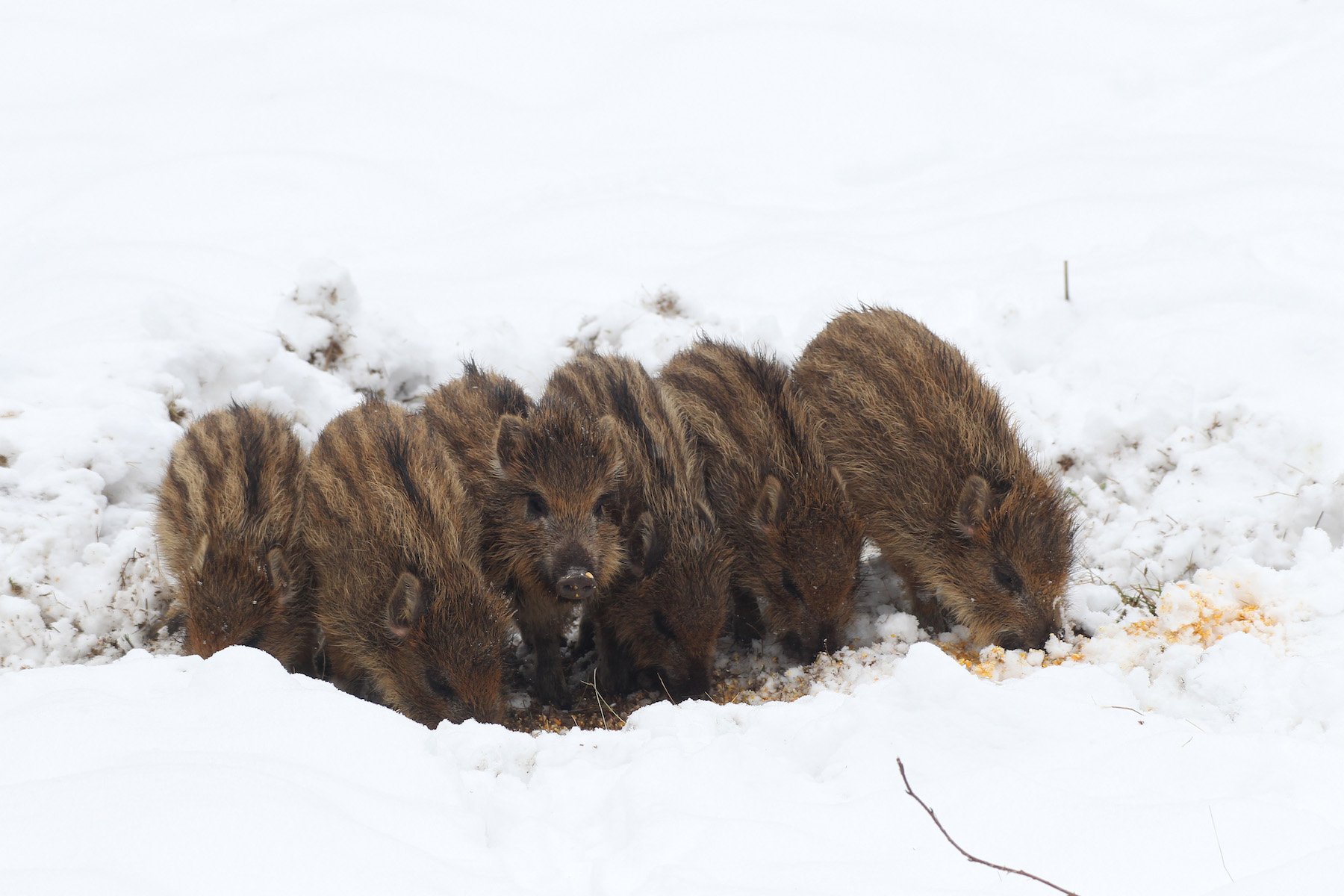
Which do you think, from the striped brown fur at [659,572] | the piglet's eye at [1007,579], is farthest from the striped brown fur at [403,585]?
the piglet's eye at [1007,579]

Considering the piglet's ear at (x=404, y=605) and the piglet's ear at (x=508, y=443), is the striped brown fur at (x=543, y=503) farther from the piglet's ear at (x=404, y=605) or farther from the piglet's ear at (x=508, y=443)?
the piglet's ear at (x=404, y=605)

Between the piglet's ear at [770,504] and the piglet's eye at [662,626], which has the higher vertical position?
the piglet's ear at [770,504]

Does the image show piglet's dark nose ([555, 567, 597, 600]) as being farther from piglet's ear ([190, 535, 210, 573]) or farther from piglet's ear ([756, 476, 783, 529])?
piglet's ear ([190, 535, 210, 573])

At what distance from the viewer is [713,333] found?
6.97 meters

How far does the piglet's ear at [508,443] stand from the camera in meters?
4.95

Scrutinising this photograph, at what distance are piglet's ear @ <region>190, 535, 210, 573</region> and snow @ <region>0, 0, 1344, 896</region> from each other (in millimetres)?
567

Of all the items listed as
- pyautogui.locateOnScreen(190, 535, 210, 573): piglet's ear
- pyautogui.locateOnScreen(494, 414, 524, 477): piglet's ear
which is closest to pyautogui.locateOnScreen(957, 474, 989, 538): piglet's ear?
pyautogui.locateOnScreen(494, 414, 524, 477): piglet's ear

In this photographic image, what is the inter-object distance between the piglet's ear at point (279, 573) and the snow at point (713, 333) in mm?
726

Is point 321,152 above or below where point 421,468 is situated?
above

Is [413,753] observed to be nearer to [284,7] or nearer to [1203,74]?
[1203,74]

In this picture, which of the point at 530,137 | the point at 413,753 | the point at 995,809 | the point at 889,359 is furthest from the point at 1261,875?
the point at 530,137

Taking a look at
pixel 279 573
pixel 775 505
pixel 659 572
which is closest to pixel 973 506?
pixel 775 505

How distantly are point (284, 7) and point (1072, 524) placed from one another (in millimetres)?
11678

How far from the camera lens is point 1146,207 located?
7883mm
